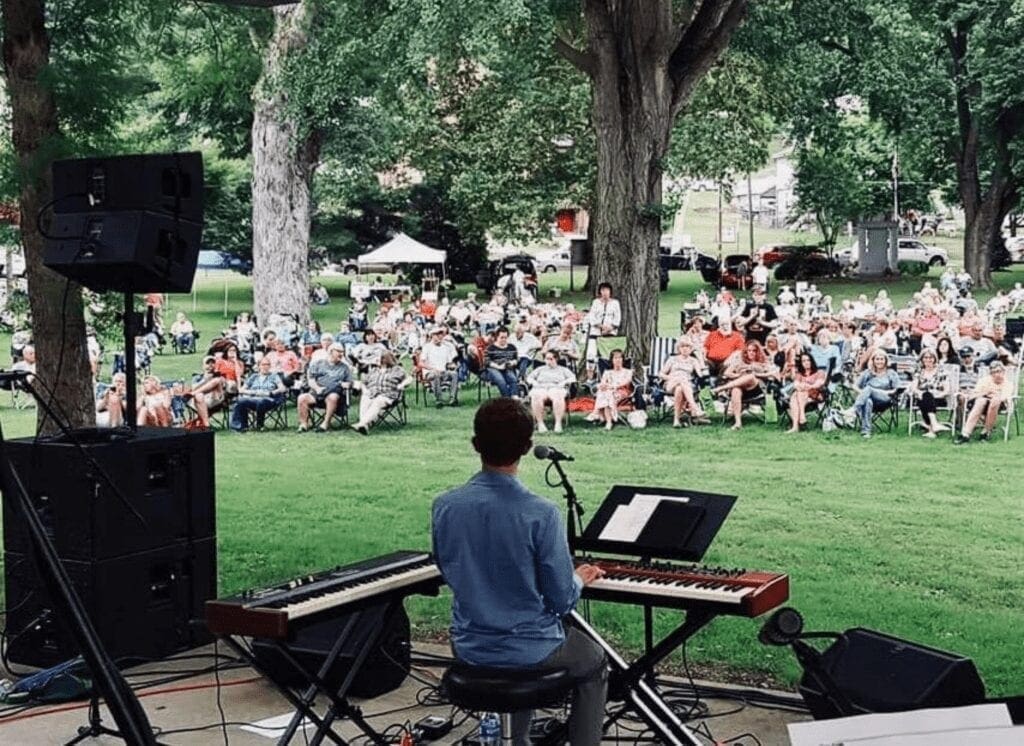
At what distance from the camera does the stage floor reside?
5.43m

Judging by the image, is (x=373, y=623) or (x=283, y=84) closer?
(x=373, y=623)

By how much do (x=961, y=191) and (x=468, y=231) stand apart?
12.3 meters

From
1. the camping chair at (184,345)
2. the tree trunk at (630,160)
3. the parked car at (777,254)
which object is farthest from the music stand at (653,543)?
the parked car at (777,254)

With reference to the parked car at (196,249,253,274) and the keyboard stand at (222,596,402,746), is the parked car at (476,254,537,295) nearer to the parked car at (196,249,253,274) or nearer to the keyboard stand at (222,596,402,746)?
the parked car at (196,249,253,274)

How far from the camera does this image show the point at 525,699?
4078mm

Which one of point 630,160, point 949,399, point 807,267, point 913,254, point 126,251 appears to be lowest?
point 949,399

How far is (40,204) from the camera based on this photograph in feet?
25.2

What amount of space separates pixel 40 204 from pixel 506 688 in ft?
15.6

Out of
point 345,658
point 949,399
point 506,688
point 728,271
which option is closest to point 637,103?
point 949,399

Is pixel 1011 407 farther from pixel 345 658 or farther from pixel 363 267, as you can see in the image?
pixel 363 267

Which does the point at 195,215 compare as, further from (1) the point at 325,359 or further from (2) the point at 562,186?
(2) the point at 562,186

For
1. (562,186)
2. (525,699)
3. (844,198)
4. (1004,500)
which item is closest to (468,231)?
(562,186)

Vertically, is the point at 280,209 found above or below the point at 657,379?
above

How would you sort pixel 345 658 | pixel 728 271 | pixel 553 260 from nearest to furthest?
1. pixel 345 658
2. pixel 728 271
3. pixel 553 260
